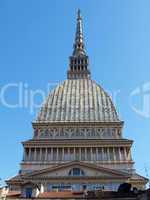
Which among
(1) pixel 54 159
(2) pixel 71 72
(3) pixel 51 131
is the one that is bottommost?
(1) pixel 54 159

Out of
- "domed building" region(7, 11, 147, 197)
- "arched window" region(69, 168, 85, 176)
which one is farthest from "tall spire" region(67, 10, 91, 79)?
"arched window" region(69, 168, 85, 176)

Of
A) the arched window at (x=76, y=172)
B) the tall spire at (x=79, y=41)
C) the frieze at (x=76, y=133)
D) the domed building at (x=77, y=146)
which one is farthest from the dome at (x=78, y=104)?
the arched window at (x=76, y=172)

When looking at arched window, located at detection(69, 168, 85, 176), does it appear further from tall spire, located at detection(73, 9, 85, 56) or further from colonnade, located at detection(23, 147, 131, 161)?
tall spire, located at detection(73, 9, 85, 56)

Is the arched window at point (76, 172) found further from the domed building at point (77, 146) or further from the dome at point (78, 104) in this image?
the dome at point (78, 104)

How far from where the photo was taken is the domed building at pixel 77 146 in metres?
58.9

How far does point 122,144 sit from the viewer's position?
225ft

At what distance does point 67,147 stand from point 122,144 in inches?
471

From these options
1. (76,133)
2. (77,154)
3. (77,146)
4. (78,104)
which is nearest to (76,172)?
(77,154)

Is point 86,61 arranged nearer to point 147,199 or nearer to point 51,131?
point 51,131

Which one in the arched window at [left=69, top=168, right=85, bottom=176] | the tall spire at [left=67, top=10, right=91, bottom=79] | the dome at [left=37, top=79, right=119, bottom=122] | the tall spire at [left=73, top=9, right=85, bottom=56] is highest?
the tall spire at [left=73, top=9, right=85, bottom=56]

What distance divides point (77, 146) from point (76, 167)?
7892 mm

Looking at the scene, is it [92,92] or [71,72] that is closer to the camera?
[92,92]

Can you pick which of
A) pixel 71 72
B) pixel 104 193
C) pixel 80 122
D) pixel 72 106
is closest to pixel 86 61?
pixel 71 72

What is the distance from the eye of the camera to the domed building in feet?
193
